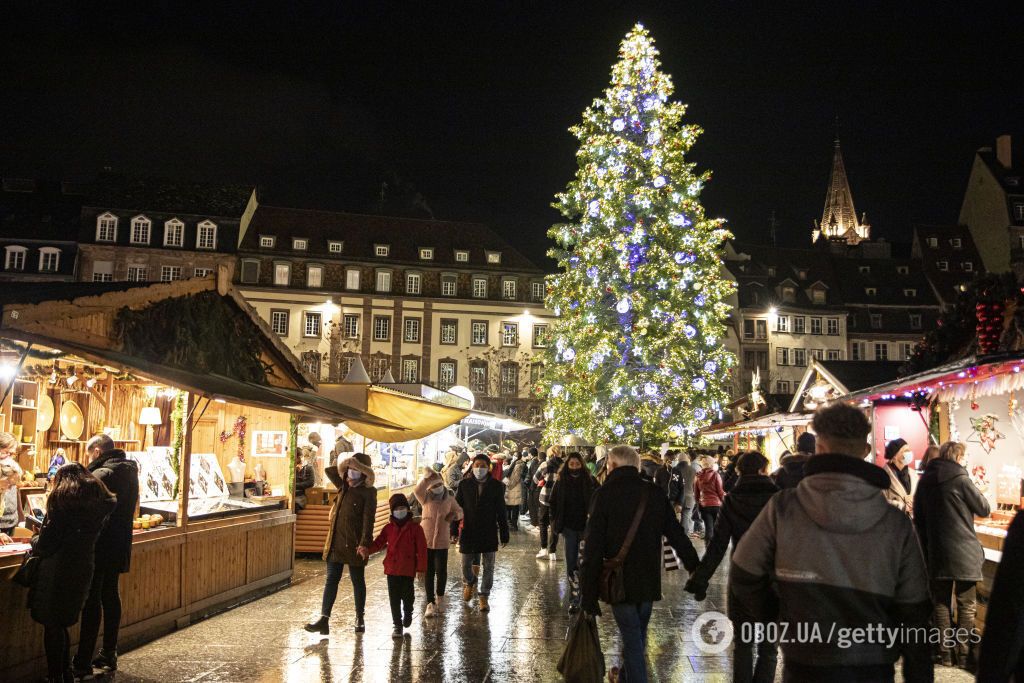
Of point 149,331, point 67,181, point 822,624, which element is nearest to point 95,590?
point 149,331

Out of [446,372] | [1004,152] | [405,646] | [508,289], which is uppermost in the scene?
[1004,152]

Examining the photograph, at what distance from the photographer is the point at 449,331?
57938mm

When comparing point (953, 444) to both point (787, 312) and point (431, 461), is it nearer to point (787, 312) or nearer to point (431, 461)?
point (431, 461)

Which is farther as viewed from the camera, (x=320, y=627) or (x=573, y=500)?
(x=573, y=500)

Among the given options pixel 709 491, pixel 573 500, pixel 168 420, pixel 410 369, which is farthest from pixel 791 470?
pixel 410 369

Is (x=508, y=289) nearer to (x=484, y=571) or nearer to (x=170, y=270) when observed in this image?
(x=170, y=270)

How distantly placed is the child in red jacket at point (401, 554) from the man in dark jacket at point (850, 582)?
6.01 m

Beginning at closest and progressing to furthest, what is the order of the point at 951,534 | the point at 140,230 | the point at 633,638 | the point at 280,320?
the point at 633,638 < the point at 951,534 < the point at 140,230 < the point at 280,320

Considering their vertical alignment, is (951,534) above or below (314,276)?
below

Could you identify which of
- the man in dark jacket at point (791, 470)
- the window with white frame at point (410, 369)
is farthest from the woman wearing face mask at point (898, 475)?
the window with white frame at point (410, 369)

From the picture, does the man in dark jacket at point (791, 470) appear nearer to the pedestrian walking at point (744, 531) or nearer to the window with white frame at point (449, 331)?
the pedestrian walking at point (744, 531)

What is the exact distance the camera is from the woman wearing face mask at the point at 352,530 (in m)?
8.72

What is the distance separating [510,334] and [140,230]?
24.1 meters

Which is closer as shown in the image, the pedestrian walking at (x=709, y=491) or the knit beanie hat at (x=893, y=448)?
the knit beanie hat at (x=893, y=448)
